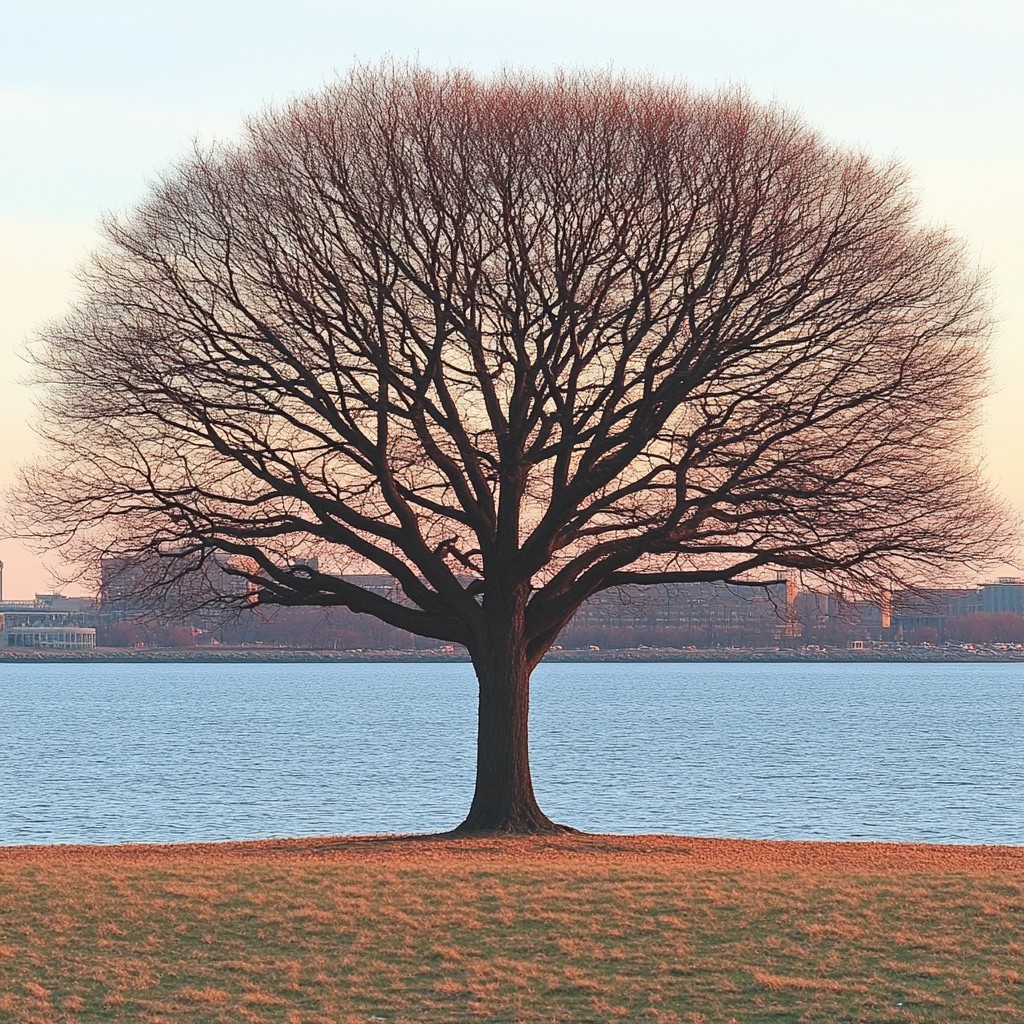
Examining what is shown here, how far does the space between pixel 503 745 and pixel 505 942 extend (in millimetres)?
11041

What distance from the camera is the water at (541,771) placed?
1538 inches

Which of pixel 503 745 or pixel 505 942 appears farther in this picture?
pixel 503 745

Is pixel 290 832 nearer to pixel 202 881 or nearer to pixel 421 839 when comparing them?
pixel 421 839

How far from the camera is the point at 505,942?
1437cm

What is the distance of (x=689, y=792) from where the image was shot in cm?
4831

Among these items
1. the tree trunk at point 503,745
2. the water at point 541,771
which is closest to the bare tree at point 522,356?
the tree trunk at point 503,745

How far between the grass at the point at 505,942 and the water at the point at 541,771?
59.7 ft

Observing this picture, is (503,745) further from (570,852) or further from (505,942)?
(505,942)

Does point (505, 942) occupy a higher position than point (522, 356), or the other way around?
point (522, 356)

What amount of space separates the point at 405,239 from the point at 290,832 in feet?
61.0

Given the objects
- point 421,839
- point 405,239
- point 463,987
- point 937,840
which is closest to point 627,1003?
point 463,987

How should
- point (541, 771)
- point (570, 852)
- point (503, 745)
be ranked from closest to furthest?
1. point (570, 852)
2. point (503, 745)
3. point (541, 771)

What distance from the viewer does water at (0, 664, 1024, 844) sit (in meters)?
39.1

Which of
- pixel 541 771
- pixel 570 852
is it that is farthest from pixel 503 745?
pixel 541 771
